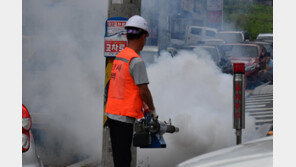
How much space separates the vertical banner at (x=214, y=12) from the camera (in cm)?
1022

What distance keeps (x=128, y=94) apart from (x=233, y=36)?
7.34 metres

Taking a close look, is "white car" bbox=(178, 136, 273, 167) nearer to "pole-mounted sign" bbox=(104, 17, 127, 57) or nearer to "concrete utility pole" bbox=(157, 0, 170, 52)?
"pole-mounted sign" bbox=(104, 17, 127, 57)

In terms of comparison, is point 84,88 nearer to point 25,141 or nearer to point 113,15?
point 113,15

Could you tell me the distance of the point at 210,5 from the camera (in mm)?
10508

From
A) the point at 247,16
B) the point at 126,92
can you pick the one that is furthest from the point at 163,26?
the point at 126,92

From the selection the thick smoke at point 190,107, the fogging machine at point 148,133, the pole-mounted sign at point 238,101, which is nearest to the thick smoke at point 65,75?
the thick smoke at point 190,107

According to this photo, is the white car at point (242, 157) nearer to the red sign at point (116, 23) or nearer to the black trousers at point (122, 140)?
the black trousers at point (122, 140)

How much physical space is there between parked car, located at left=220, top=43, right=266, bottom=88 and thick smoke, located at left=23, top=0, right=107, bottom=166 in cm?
477

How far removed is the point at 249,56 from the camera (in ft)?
39.5

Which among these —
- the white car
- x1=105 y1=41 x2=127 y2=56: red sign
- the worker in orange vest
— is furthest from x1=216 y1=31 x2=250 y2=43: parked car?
the white car

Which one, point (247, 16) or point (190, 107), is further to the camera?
point (247, 16)

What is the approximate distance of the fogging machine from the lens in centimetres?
395

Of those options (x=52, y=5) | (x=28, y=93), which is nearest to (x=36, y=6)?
(x=52, y=5)

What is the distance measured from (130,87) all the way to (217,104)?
324cm
